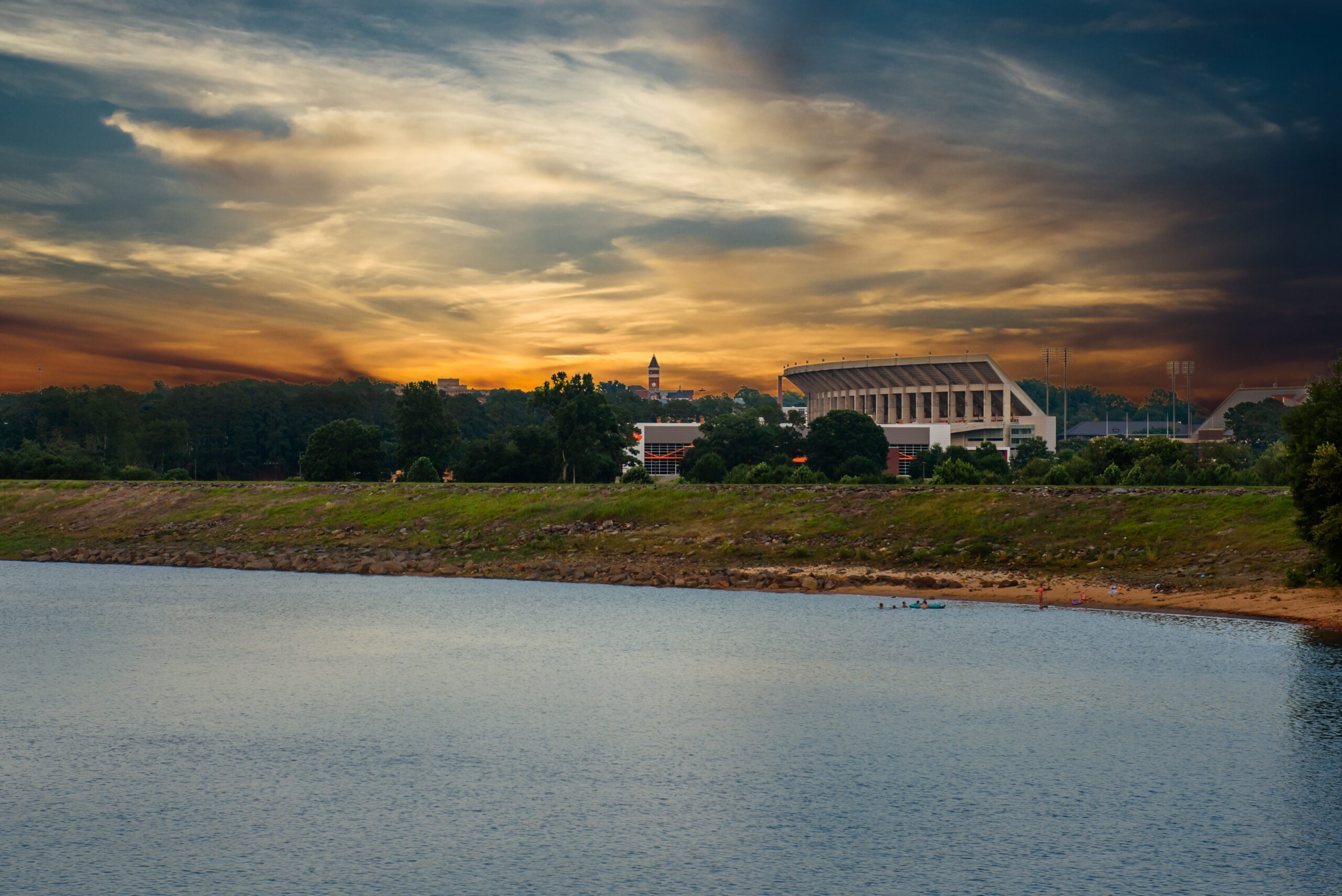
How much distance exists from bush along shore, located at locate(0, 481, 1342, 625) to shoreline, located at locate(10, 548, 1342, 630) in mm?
136

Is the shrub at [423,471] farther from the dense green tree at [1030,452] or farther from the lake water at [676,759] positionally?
the dense green tree at [1030,452]

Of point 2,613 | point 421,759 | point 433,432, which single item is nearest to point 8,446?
point 433,432

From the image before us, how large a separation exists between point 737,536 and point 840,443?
66854mm

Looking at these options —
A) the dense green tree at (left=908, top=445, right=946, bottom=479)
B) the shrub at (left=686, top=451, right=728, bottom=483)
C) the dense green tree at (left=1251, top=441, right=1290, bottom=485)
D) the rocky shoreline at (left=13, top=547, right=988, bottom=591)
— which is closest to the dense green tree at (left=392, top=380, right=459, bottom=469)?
the shrub at (left=686, top=451, right=728, bottom=483)

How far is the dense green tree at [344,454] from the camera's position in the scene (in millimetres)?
110938

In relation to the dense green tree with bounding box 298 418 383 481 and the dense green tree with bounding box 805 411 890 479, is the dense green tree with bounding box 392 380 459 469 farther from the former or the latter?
the dense green tree with bounding box 805 411 890 479

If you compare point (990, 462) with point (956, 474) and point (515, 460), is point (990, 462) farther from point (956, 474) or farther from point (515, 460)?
point (515, 460)

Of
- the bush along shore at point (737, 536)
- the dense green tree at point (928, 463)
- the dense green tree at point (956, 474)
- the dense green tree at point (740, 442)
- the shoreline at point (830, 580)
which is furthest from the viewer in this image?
the dense green tree at point (928, 463)

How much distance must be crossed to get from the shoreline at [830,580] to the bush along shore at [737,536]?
14 cm

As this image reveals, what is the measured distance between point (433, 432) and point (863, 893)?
107m

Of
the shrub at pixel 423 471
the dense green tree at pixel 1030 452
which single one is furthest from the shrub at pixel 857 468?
the dense green tree at pixel 1030 452

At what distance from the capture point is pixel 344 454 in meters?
111

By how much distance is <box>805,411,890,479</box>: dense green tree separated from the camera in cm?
13088

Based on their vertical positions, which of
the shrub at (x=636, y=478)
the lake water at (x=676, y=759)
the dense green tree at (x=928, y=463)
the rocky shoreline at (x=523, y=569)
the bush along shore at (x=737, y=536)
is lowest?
the lake water at (x=676, y=759)
